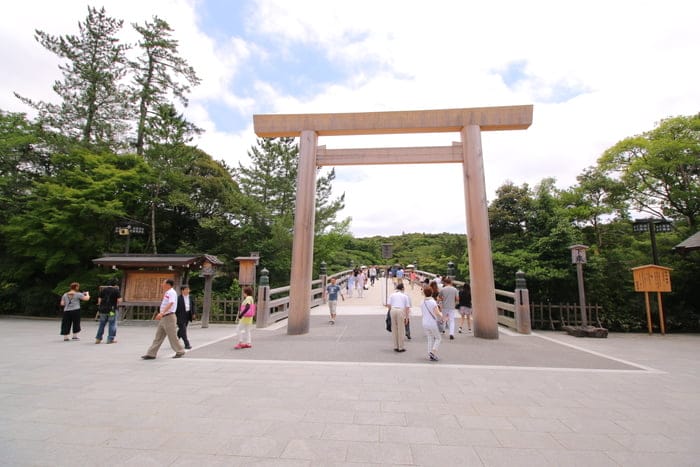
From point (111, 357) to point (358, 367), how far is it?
5.42 meters

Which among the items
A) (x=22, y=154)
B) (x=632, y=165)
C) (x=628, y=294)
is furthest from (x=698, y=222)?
(x=22, y=154)

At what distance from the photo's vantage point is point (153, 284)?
11094mm

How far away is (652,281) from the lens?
9555mm

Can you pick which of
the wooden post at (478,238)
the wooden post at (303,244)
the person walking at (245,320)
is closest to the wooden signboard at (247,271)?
the wooden post at (303,244)

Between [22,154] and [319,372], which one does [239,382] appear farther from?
[22,154]

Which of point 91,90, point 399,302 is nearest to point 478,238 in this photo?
point 399,302

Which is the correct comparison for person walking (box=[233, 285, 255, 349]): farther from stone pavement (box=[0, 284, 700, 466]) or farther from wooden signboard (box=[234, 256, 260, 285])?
wooden signboard (box=[234, 256, 260, 285])

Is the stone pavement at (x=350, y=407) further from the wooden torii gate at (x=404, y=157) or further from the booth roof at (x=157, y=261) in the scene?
the booth roof at (x=157, y=261)

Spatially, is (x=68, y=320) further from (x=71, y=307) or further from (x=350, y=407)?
(x=350, y=407)

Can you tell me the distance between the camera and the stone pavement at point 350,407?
9.25ft

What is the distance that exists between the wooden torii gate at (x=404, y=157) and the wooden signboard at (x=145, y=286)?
230 inches

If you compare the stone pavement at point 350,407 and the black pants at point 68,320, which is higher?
the black pants at point 68,320

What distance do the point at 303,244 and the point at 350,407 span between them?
5.35 meters

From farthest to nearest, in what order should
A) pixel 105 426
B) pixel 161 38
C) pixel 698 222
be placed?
pixel 161 38, pixel 698 222, pixel 105 426
